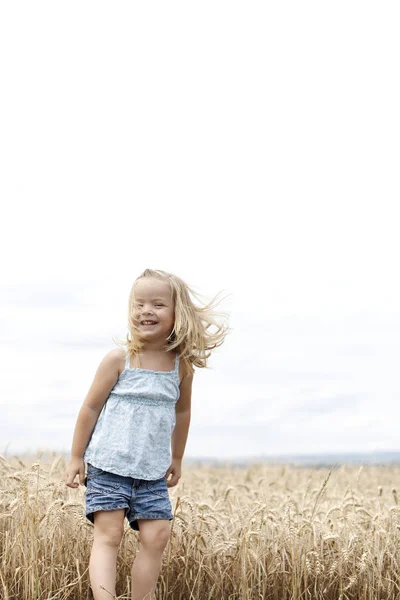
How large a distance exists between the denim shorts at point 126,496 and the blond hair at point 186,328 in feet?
1.95

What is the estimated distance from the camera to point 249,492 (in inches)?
286

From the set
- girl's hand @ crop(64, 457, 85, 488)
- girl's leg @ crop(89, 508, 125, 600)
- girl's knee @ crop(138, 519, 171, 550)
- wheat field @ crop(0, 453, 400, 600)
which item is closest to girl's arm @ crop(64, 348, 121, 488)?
girl's hand @ crop(64, 457, 85, 488)

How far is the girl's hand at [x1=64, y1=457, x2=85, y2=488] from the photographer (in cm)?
390

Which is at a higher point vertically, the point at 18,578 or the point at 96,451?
the point at 96,451

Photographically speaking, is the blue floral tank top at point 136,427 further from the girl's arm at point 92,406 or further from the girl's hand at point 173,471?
the girl's hand at point 173,471

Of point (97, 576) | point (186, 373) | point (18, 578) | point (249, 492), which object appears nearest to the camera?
point (97, 576)

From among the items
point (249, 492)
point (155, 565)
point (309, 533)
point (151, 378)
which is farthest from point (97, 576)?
point (249, 492)

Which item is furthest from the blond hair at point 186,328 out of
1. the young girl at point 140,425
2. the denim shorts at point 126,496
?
the denim shorts at point 126,496

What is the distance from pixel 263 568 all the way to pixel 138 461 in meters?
1.04

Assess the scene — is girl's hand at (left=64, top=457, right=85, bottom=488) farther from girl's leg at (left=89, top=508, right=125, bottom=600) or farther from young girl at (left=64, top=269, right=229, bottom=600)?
girl's leg at (left=89, top=508, right=125, bottom=600)

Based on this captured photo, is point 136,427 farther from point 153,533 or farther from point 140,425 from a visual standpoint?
point 153,533

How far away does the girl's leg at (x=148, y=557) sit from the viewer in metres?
3.87

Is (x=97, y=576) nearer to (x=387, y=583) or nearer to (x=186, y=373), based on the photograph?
(x=186, y=373)

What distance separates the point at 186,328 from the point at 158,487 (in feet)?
2.52
